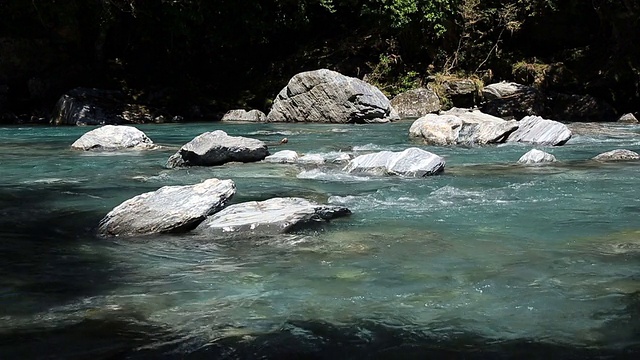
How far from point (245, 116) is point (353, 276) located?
1911cm

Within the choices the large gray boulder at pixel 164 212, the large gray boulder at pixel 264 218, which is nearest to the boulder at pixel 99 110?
the large gray boulder at pixel 164 212

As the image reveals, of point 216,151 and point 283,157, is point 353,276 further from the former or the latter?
point 283,157

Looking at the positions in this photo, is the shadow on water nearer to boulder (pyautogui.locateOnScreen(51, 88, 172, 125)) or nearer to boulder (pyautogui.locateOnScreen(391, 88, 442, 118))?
boulder (pyautogui.locateOnScreen(51, 88, 172, 125))

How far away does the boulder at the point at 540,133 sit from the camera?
50.0 ft

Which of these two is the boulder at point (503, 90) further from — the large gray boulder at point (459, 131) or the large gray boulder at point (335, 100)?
the large gray boulder at point (459, 131)

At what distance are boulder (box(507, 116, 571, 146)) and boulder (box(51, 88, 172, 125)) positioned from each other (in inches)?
524

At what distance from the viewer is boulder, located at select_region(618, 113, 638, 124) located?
2164 cm

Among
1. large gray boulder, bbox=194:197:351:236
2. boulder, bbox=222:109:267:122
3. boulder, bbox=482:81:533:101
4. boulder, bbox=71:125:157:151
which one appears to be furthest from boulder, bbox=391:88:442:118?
large gray boulder, bbox=194:197:351:236

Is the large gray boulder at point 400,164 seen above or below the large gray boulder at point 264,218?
above

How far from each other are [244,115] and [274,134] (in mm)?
6120

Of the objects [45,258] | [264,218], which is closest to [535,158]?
[264,218]

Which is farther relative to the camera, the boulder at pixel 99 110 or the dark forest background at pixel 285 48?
the dark forest background at pixel 285 48

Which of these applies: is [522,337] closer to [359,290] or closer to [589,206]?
[359,290]

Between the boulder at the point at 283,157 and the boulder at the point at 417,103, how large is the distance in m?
11.7
